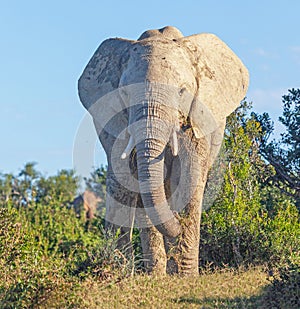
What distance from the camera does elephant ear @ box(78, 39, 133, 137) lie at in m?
9.43

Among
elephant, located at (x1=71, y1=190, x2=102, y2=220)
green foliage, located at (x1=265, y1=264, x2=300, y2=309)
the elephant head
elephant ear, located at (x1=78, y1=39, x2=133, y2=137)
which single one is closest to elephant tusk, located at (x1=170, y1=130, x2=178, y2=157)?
the elephant head

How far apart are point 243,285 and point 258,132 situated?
381 cm

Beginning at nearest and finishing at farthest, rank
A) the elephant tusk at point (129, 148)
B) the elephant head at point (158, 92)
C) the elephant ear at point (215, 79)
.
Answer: the elephant head at point (158, 92) → the elephant tusk at point (129, 148) → the elephant ear at point (215, 79)

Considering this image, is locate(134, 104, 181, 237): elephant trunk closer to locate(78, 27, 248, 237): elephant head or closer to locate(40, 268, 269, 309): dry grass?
locate(78, 27, 248, 237): elephant head

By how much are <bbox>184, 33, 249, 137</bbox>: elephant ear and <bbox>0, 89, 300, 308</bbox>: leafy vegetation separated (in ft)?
2.65

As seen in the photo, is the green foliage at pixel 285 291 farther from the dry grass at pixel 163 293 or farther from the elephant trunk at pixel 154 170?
the elephant trunk at pixel 154 170

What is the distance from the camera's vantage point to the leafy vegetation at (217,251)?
691cm

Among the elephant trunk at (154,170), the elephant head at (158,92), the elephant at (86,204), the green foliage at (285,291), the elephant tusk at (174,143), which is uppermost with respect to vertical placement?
the elephant at (86,204)

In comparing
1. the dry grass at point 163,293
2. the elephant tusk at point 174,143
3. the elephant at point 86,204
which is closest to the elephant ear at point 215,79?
the elephant tusk at point 174,143

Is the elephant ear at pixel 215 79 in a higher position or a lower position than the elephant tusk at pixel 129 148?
higher

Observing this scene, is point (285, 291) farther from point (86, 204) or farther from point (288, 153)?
point (86, 204)

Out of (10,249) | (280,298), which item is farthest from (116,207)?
(280,298)

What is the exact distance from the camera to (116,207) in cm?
961

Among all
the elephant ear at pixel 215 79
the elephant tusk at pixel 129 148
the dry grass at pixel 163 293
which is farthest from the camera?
the elephant ear at pixel 215 79
